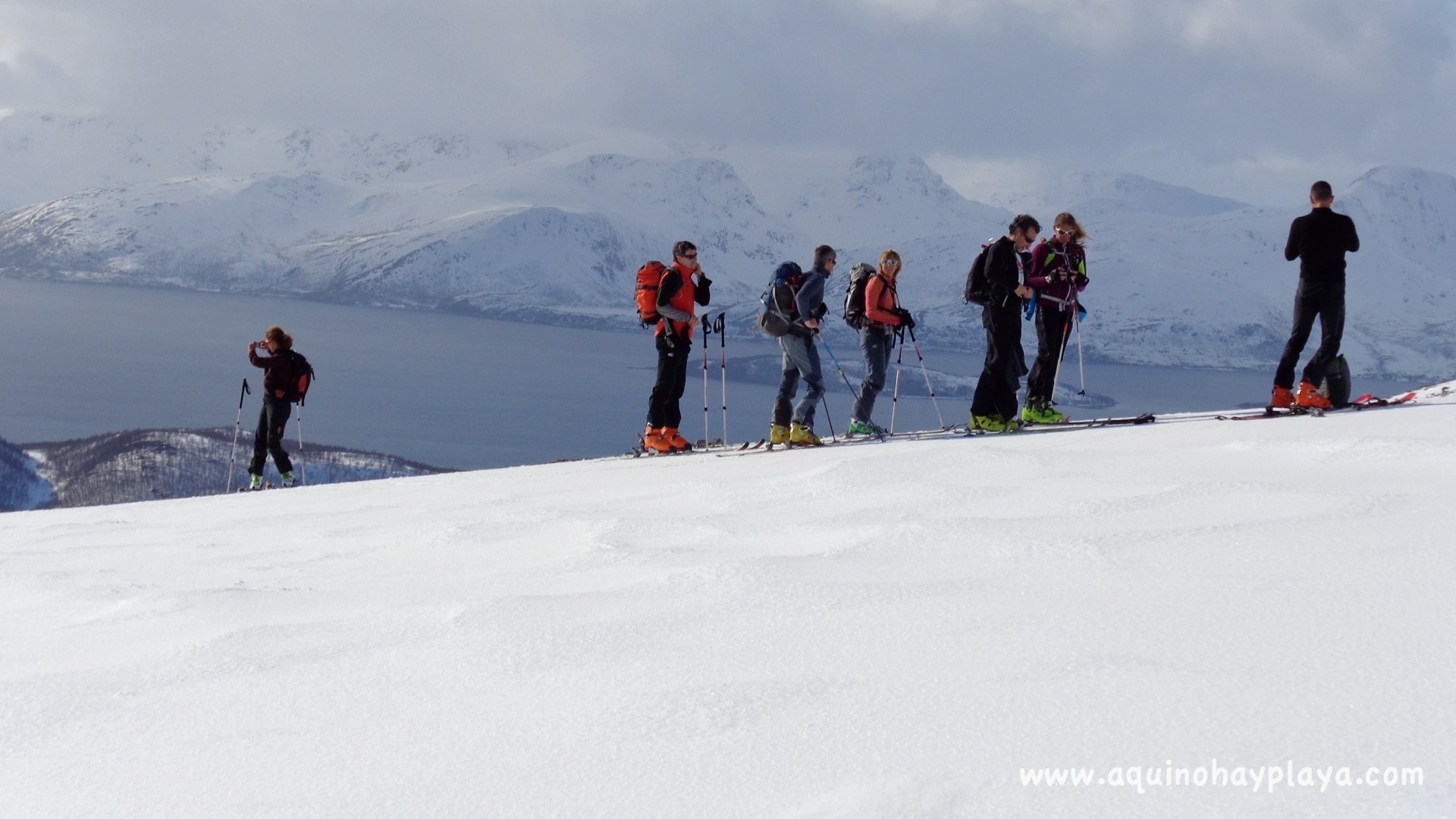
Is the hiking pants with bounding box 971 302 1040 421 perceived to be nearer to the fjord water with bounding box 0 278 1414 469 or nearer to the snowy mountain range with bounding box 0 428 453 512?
the fjord water with bounding box 0 278 1414 469

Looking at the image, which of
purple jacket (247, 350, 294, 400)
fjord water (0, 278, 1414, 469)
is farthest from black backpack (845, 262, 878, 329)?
fjord water (0, 278, 1414, 469)

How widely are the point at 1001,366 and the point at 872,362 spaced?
1240 millimetres

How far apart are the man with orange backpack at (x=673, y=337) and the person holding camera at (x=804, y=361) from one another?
0.89 metres

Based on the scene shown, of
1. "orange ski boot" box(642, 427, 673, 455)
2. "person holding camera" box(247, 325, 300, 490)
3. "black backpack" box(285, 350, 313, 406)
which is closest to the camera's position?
"orange ski boot" box(642, 427, 673, 455)

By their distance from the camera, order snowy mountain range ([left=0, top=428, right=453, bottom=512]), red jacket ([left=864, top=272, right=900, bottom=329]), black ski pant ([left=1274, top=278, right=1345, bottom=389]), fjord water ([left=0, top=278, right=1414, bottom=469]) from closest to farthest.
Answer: black ski pant ([left=1274, top=278, right=1345, bottom=389]) → red jacket ([left=864, top=272, right=900, bottom=329]) → snowy mountain range ([left=0, top=428, right=453, bottom=512]) → fjord water ([left=0, top=278, right=1414, bottom=469])

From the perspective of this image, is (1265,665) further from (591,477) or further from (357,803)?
(591,477)

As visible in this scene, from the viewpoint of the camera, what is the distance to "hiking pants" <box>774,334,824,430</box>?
35.0 ft

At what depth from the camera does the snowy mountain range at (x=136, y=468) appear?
83.7 meters

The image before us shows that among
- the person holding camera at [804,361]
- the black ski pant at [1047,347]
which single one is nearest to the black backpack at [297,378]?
the person holding camera at [804,361]

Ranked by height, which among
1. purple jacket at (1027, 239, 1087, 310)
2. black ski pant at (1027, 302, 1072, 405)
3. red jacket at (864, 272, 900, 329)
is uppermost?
purple jacket at (1027, 239, 1087, 310)

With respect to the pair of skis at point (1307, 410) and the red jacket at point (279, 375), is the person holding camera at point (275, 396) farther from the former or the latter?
the pair of skis at point (1307, 410)

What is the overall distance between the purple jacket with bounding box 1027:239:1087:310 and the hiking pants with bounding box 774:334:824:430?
80.2 inches

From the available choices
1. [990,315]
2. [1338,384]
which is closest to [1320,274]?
[1338,384]

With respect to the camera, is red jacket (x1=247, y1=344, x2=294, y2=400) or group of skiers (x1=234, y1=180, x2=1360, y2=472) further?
red jacket (x1=247, y1=344, x2=294, y2=400)
